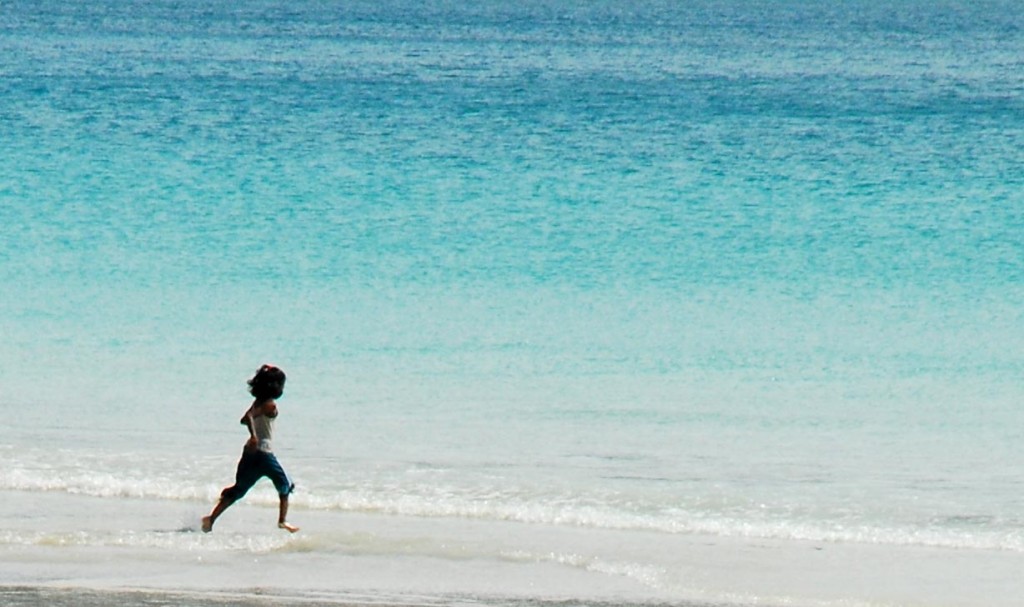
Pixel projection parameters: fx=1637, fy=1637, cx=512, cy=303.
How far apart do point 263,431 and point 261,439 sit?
1.8 inches

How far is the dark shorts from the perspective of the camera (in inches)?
360

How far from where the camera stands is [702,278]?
21.8 meters

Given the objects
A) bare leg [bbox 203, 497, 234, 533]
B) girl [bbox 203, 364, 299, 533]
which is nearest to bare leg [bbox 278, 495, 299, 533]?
girl [bbox 203, 364, 299, 533]

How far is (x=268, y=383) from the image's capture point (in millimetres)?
9031

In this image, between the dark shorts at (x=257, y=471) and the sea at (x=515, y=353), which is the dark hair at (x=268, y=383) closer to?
the dark shorts at (x=257, y=471)

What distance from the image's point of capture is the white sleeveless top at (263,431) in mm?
9148

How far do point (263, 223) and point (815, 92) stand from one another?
108ft

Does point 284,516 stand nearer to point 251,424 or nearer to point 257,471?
point 257,471

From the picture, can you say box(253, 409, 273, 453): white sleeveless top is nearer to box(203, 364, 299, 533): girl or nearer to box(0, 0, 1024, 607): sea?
box(203, 364, 299, 533): girl

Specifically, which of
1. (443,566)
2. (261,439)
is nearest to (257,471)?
(261,439)

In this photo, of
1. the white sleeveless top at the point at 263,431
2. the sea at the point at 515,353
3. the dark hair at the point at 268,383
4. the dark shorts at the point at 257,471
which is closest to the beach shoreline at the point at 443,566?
the sea at the point at 515,353

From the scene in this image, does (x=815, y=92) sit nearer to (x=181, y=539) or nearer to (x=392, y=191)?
(x=392, y=191)

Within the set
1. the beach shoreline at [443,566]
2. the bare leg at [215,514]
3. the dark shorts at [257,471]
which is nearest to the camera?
the beach shoreline at [443,566]

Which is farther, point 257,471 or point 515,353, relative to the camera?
point 515,353
